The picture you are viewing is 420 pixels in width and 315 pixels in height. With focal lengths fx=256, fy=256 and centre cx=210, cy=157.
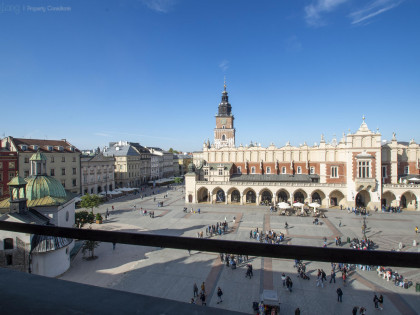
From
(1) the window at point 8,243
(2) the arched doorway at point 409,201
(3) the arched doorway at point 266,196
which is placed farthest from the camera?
(3) the arched doorway at point 266,196

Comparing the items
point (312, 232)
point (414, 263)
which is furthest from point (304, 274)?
point (414, 263)

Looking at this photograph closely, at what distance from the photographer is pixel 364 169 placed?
34125mm

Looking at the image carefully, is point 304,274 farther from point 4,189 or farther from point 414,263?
point 4,189

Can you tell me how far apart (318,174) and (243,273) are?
28450 millimetres

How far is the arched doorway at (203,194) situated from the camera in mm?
40700

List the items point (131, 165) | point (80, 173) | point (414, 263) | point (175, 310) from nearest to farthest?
1. point (414, 263)
2. point (175, 310)
3. point (80, 173)
4. point (131, 165)

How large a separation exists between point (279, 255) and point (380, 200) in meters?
40.0

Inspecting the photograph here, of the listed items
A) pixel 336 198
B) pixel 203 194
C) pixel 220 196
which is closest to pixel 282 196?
pixel 336 198

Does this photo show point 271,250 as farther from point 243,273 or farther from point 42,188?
Result: point 42,188

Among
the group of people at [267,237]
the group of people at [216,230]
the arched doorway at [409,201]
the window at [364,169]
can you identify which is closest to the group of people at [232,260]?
the group of people at [267,237]

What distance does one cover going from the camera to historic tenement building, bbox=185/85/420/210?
34.2 metres

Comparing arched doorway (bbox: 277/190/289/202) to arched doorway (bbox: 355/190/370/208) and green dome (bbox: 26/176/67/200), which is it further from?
green dome (bbox: 26/176/67/200)

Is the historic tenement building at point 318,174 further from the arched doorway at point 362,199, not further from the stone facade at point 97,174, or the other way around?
the stone facade at point 97,174

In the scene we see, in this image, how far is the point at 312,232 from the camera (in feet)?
79.1
